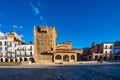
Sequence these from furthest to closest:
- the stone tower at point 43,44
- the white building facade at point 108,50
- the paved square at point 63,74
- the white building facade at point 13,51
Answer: the white building facade at point 108,50, the white building facade at point 13,51, the stone tower at point 43,44, the paved square at point 63,74

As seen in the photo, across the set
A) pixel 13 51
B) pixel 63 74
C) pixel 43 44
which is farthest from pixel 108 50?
pixel 63 74

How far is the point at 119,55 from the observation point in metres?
70.4

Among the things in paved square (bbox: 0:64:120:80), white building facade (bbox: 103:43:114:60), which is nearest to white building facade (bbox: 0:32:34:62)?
white building facade (bbox: 103:43:114:60)

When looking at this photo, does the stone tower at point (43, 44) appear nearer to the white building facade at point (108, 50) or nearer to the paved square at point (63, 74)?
the white building facade at point (108, 50)

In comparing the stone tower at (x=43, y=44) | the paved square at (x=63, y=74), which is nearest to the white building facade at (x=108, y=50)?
the stone tower at (x=43, y=44)

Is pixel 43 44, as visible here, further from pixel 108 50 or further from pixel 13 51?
pixel 108 50

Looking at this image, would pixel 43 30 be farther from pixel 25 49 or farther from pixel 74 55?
pixel 74 55

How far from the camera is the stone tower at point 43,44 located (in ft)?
219

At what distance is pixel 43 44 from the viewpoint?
6744cm

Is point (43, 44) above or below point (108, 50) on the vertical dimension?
above

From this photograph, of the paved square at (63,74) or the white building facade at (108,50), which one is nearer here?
the paved square at (63,74)

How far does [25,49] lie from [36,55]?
252 inches

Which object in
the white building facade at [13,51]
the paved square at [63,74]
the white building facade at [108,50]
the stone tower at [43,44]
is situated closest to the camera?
the paved square at [63,74]

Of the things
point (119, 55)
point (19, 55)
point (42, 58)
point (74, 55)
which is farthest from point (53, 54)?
point (119, 55)
